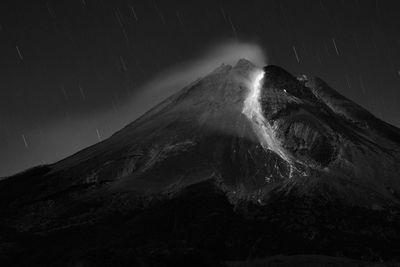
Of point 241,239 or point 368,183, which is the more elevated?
point 241,239

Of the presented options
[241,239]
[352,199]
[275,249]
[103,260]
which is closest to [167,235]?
[241,239]

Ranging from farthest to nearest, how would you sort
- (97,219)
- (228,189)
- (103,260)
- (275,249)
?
(228,189), (97,219), (275,249), (103,260)

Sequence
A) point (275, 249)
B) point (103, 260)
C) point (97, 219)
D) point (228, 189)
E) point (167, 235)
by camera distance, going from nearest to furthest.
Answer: point (103, 260) < point (275, 249) < point (167, 235) < point (97, 219) < point (228, 189)

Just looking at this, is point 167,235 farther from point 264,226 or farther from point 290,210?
point 290,210

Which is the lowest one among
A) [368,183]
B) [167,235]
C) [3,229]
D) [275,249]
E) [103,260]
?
[368,183]

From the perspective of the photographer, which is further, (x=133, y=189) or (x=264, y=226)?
(x=133, y=189)

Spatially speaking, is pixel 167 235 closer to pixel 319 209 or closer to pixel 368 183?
pixel 319 209

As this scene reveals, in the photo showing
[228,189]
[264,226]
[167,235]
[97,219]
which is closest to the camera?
[167,235]

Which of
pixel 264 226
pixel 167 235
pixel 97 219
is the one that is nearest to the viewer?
pixel 167 235

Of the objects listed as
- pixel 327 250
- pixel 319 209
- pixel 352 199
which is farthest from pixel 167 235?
pixel 352 199
